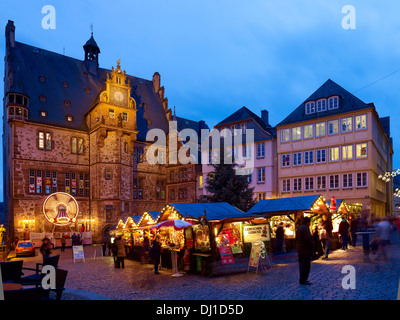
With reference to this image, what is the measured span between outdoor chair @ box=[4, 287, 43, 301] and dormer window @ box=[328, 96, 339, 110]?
33531 mm

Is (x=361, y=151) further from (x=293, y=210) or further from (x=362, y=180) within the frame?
(x=293, y=210)

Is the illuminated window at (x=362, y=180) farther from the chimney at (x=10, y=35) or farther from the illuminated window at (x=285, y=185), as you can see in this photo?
the chimney at (x=10, y=35)

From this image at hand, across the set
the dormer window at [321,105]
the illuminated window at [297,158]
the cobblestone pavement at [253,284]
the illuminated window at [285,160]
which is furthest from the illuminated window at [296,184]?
the cobblestone pavement at [253,284]

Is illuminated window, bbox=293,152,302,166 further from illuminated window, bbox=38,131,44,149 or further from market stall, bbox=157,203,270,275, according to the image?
illuminated window, bbox=38,131,44,149

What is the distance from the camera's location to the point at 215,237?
1429 cm

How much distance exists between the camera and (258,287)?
10633 mm

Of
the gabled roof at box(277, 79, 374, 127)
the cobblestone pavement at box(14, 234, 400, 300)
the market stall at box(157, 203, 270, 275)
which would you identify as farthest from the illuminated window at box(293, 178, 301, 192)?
the cobblestone pavement at box(14, 234, 400, 300)

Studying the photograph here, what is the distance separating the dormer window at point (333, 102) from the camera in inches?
1368

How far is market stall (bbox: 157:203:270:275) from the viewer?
1405cm

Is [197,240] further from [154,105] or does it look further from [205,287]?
[154,105]

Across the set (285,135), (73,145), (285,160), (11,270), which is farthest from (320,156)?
(11,270)

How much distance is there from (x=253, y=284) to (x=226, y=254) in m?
3.01

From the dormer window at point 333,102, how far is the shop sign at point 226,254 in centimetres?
2514

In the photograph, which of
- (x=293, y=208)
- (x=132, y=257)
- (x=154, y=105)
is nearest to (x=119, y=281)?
(x=132, y=257)
